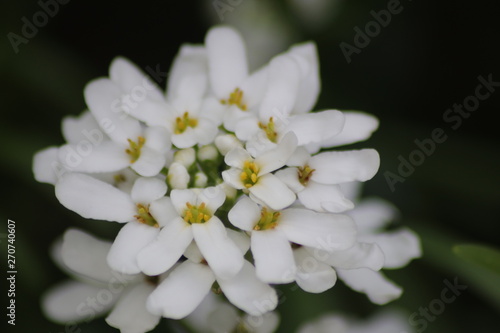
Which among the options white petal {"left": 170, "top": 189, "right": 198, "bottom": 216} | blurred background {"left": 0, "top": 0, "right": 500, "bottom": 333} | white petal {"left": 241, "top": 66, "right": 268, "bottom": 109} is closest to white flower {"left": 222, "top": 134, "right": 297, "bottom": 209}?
white petal {"left": 170, "top": 189, "right": 198, "bottom": 216}

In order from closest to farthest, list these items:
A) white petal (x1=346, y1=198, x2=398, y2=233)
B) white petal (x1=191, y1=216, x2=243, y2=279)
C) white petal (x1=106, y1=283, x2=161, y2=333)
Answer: white petal (x1=191, y1=216, x2=243, y2=279)
white petal (x1=106, y1=283, x2=161, y2=333)
white petal (x1=346, y1=198, x2=398, y2=233)

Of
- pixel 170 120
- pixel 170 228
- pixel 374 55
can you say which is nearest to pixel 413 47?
pixel 374 55

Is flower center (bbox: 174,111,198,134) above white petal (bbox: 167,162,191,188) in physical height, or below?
above

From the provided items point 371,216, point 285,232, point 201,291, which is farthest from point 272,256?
point 371,216

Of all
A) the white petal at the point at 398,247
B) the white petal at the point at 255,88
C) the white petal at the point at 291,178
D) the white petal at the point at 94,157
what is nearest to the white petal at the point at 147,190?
the white petal at the point at 94,157

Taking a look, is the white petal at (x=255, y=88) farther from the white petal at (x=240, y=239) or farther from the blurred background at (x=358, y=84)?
the blurred background at (x=358, y=84)

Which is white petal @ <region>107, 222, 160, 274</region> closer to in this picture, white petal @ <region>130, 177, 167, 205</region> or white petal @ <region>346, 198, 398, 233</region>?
white petal @ <region>130, 177, 167, 205</region>
